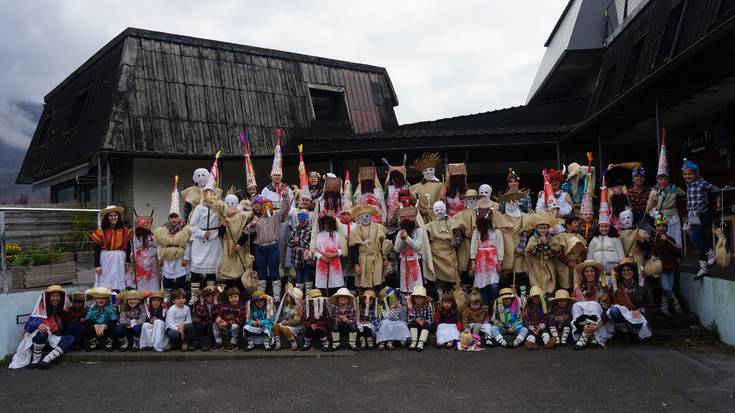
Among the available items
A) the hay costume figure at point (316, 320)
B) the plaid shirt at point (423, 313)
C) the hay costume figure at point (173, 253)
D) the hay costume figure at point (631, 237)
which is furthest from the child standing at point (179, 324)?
the hay costume figure at point (631, 237)

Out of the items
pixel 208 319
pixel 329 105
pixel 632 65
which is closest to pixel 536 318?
pixel 208 319

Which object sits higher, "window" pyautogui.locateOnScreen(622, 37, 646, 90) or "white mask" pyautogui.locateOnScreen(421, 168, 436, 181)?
"window" pyautogui.locateOnScreen(622, 37, 646, 90)

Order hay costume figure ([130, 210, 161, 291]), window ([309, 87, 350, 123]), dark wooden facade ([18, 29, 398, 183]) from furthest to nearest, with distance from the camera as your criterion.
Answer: window ([309, 87, 350, 123]), dark wooden facade ([18, 29, 398, 183]), hay costume figure ([130, 210, 161, 291])

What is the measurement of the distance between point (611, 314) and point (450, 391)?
294 cm

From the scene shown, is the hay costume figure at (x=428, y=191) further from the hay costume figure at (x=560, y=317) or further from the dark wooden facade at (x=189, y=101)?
the dark wooden facade at (x=189, y=101)

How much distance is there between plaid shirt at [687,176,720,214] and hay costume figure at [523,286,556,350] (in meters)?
2.34

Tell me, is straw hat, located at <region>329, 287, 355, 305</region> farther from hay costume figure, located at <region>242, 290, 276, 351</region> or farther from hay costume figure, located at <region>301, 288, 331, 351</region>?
hay costume figure, located at <region>242, 290, 276, 351</region>

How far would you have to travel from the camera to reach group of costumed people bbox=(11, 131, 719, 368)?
26.0ft

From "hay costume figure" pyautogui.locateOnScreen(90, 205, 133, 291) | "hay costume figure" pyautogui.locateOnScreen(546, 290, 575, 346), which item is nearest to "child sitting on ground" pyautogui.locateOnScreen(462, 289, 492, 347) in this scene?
"hay costume figure" pyautogui.locateOnScreen(546, 290, 575, 346)

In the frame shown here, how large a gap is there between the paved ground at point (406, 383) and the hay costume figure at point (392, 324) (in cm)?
24

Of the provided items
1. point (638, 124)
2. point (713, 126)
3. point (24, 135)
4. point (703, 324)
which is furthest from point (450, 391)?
point (24, 135)

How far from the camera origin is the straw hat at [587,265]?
799 cm

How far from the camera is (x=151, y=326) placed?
831 cm

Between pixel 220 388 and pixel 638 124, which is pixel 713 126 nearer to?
pixel 638 124
